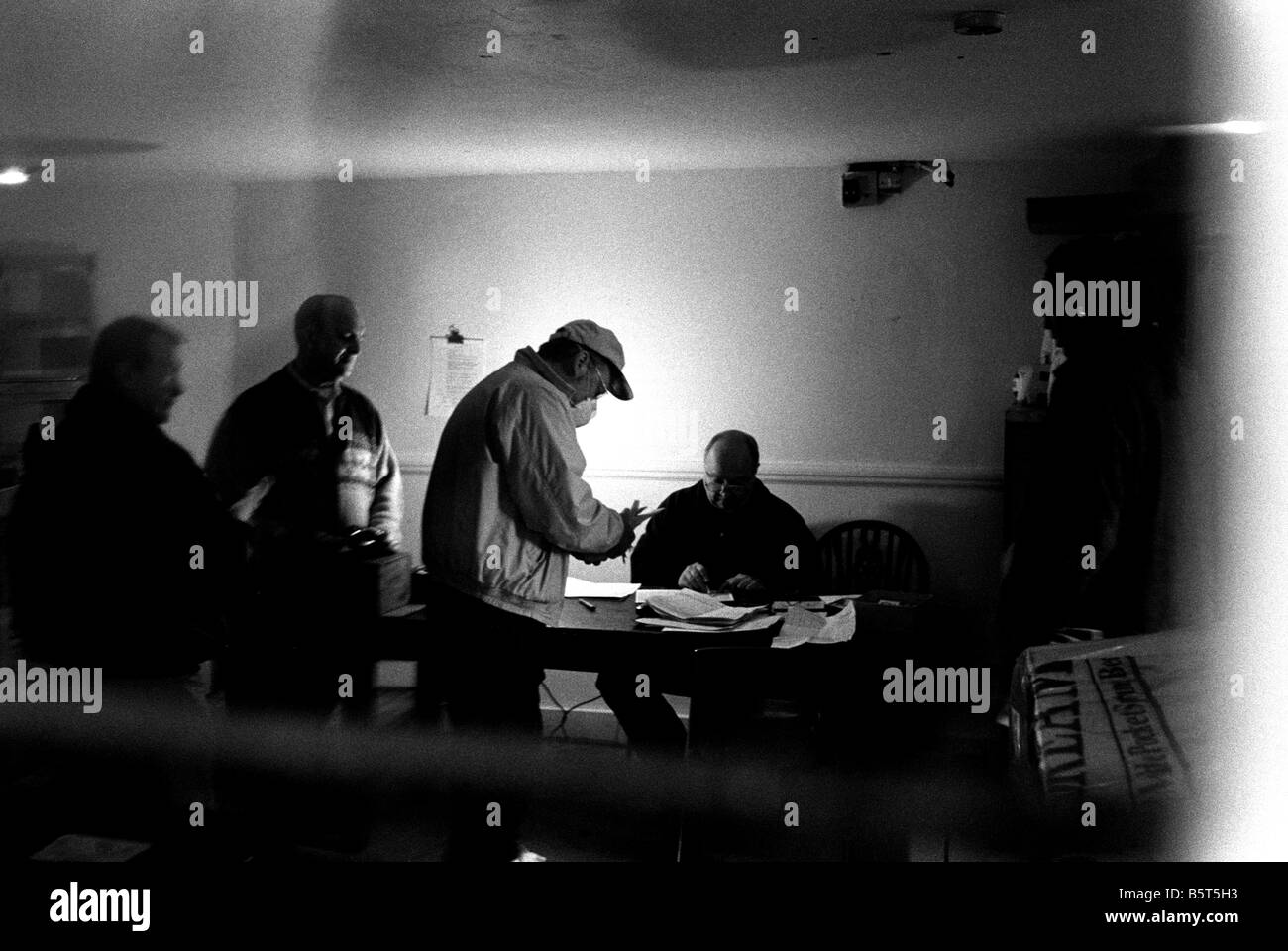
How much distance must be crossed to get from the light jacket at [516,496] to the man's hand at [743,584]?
0.60 ft

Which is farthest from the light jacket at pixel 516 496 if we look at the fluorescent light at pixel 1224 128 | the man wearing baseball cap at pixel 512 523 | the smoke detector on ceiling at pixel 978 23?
the fluorescent light at pixel 1224 128

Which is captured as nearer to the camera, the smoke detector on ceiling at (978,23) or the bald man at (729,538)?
the smoke detector on ceiling at (978,23)

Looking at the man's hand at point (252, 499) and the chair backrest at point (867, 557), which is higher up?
the man's hand at point (252, 499)

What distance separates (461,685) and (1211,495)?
1.17 metres

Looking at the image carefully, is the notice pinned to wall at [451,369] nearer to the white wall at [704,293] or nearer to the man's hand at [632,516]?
the white wall at [704,293]

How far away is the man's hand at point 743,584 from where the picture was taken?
1867mm

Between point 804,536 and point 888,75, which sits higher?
point 888,75

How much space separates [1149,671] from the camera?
1.90 m

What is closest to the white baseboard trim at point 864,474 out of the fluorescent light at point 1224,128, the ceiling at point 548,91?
the ceiling at point 548,91

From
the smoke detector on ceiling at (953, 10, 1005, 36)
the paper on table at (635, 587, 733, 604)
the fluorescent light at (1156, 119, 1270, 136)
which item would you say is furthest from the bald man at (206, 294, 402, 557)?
the fluorescent light at (1156, 119, 1270, 136)

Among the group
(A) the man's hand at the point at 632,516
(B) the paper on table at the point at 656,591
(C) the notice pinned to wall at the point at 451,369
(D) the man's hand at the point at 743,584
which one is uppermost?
(C) the notice pinned to wall at the point at 451,369
